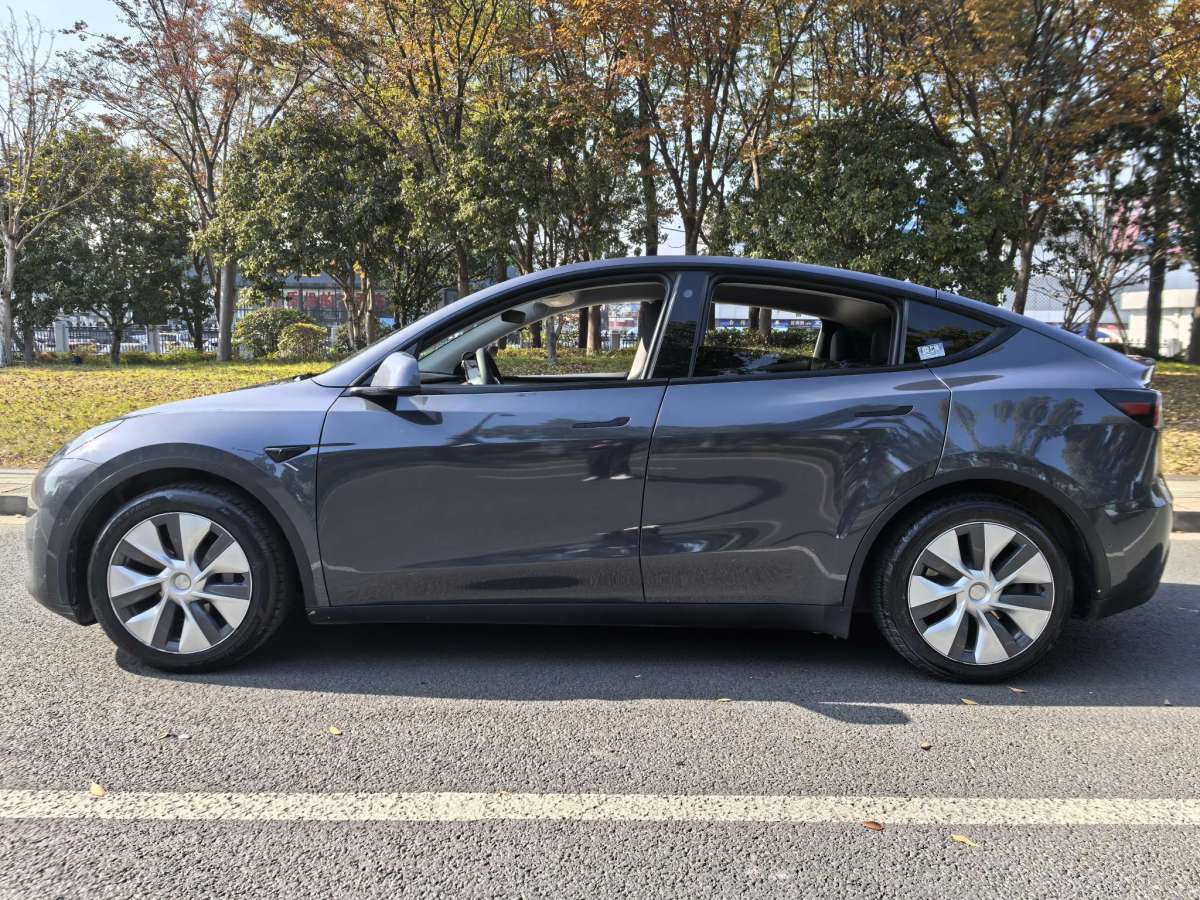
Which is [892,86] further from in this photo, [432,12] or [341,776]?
→ [341,776]

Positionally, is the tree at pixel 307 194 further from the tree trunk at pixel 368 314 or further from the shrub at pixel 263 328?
the shrub at pixel 263 328

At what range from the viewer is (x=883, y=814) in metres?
2.44

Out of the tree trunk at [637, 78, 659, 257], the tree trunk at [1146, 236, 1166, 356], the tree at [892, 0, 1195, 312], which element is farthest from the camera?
the tree trunk at [1146, 236, 1166, 356]

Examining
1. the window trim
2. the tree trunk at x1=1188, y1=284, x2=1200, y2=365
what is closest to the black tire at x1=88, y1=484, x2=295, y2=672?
the window trim

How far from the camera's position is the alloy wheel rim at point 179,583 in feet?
10.7

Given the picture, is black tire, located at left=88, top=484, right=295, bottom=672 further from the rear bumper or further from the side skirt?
the rear bumper

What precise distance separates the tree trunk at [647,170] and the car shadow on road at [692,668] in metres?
9.75

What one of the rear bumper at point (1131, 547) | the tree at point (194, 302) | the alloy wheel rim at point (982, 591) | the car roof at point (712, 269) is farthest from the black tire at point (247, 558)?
the tree at point (194, 302)

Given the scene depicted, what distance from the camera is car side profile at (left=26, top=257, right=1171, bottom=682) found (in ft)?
10.6

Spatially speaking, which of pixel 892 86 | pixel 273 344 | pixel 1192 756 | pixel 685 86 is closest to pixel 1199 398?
pixel 892 86

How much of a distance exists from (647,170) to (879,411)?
15740 millimetres

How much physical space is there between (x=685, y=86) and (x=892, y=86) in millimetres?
3603

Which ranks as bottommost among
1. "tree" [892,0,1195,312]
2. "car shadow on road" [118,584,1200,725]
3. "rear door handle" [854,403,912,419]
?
"car shadow on road" [118,584,1200,725]

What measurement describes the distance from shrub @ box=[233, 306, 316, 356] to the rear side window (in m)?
29.6
